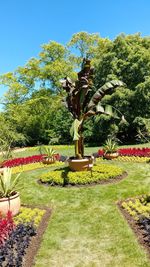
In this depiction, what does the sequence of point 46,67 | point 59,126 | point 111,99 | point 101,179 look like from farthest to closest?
point 46,67
point 59,126
point 111,99
point 101,179

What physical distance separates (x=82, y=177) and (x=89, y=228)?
397 cm

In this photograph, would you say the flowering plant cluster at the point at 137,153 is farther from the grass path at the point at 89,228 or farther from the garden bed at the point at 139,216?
the garden bed at the point at 139,216

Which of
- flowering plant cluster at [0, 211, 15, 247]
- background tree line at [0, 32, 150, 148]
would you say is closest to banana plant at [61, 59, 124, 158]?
flowering plant cluster at [0, 211, 15, 247]

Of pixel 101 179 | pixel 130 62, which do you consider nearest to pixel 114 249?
pixel 101 179

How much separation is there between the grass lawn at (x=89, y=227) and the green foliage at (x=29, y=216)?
0.38 m

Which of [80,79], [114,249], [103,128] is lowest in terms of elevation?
[114,249]

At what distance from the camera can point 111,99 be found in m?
27.1

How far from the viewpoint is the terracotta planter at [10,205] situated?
773 cm

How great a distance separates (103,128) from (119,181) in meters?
17.2

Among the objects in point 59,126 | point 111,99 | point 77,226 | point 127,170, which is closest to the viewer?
point 77,226

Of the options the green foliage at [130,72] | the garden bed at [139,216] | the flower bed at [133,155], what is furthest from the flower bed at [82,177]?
the green foliage at [130,72]

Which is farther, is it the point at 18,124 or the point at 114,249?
the point at 18,124

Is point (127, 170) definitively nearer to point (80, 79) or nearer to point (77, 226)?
point (80, 79)

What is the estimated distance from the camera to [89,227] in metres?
7.16
